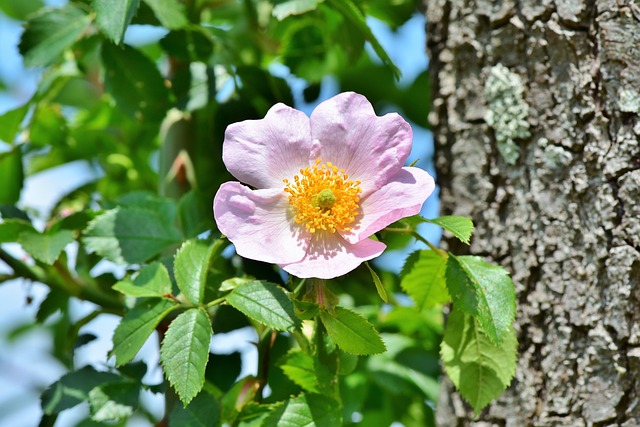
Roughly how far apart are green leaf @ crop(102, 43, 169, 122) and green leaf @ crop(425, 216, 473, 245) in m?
0.57

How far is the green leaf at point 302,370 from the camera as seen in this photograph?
0.94 m

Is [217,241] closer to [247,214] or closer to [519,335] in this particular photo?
[247,214]

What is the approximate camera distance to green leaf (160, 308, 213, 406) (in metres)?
0.79

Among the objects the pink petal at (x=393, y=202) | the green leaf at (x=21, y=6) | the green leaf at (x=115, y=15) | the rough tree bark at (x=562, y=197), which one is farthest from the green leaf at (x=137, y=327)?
the green leaf at (x=21, y=6)

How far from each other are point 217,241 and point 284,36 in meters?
0.70

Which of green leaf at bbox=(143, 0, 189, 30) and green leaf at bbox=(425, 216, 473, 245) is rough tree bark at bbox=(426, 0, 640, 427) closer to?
green leaf at bbox=(425, 216, 473, 245)

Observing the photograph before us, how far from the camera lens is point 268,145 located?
87 centimetres

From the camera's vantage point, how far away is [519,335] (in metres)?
1.03

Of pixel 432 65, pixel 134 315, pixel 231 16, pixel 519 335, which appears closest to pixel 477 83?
pixel 432 65

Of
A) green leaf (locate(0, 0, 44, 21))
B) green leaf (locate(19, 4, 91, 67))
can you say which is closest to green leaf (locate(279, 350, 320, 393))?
green leaf (locate(19, 4, 91, 67))

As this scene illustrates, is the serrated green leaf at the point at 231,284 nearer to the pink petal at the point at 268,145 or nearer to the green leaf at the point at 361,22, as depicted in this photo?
the pink petal at the point at 268,145

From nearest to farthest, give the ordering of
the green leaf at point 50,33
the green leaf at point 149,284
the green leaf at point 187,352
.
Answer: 1. the green leaf at point 187,352
2. the green leaf at point 149,284
3. the green leaf at point 50,33

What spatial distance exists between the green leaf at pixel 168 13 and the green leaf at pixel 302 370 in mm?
539

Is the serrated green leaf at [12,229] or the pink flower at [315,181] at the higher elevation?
the pink flower at [315,181]
